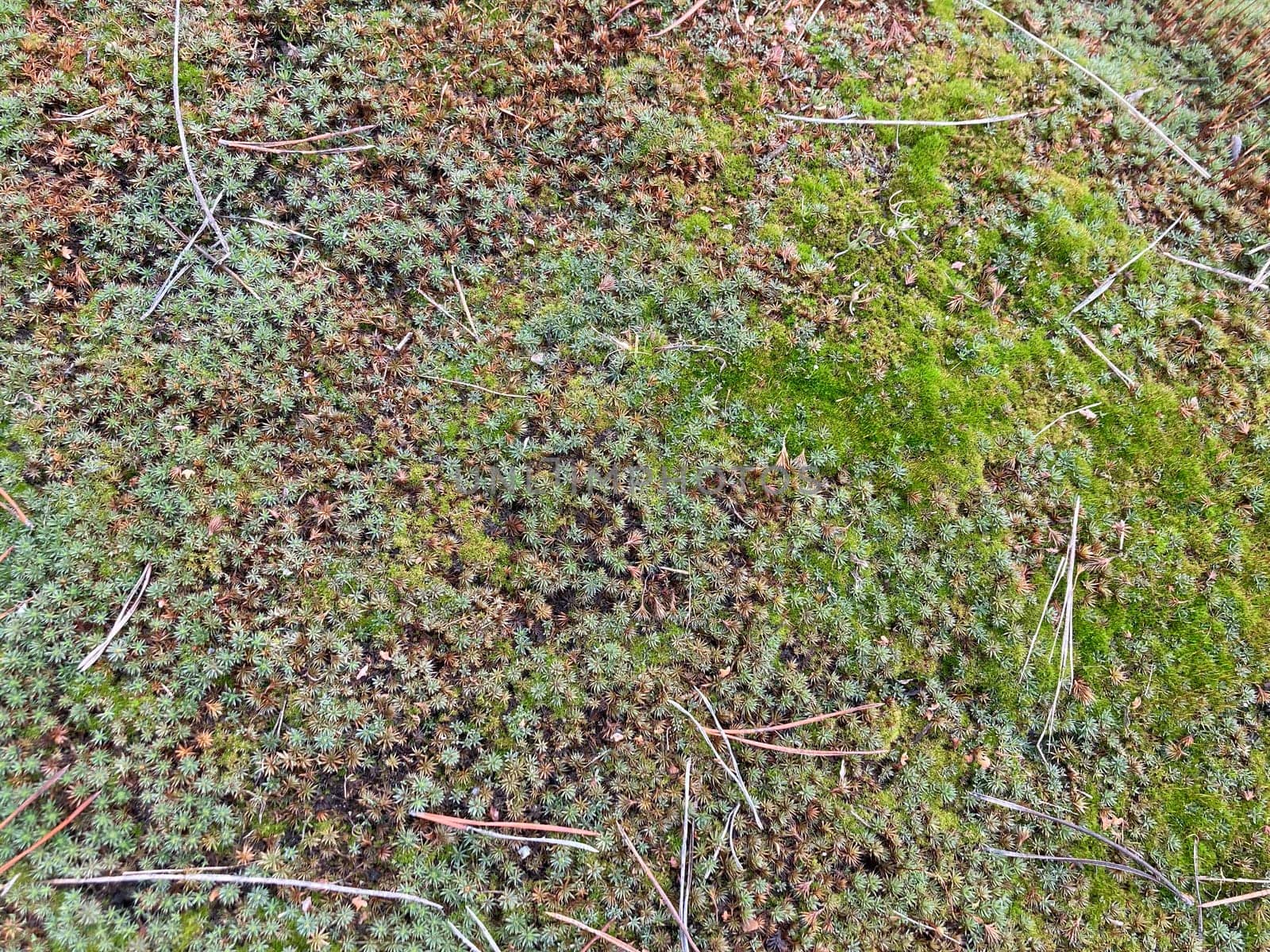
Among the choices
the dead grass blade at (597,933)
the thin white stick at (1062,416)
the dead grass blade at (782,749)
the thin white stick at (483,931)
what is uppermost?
the thin white stick at (1062,416)

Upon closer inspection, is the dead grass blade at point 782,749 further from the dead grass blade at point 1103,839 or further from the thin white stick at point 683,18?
the thin white stick at point 683,18

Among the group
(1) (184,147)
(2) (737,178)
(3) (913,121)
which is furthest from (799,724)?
(1) (184,147)

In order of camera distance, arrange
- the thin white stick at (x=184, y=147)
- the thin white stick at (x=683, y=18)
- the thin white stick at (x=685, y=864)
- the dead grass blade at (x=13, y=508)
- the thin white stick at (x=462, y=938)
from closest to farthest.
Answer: the thin white stick at (x=462, y=938)
the thin white stick at (x=685, y=864)
the dead grass blade at (x=13, y=508)
the thin white stick at (x=184, y=147)
the thin white stick at (x=683, y=18)

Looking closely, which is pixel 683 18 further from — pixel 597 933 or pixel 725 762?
pixel 597 933

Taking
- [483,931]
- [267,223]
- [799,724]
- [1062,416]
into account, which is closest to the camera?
[483,931]

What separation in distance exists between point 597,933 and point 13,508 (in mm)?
4550

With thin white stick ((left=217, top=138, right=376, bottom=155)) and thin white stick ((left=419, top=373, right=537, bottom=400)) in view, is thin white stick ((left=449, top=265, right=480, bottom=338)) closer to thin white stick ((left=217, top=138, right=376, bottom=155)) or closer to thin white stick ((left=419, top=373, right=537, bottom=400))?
thin white stick ((left=419, top=373, right=537, bottom=400))

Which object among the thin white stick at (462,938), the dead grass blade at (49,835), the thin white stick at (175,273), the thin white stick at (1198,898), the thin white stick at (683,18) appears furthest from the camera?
the thin white stick at (683,18)

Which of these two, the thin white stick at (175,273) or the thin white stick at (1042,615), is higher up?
the thin white stick at (1042,615)

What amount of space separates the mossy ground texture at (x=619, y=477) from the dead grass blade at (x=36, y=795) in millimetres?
33

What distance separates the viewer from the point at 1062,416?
4816mm

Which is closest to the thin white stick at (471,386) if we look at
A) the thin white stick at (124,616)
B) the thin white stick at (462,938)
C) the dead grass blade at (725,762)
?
the thin white stick at (124,616)

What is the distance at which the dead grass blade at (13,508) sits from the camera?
4207 mm

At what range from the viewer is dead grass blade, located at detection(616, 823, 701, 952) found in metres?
4.09
